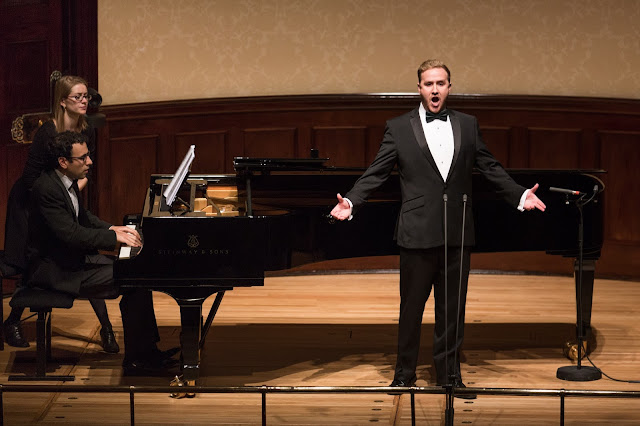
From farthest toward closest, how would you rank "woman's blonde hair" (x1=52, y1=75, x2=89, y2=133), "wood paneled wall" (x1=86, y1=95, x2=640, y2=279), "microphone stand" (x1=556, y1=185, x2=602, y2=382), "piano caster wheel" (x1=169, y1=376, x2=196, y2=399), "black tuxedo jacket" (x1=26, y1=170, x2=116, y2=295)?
"wood paneled wall" (x1=86, y1=95, x2=640, y2=279), "woman's blonde hair" (x1=52, y1=75, x2=89, y2=133), "microphone stand" (x1=556, y1=185, x2=602, y2=382), "black tuxedo jacket" (x1=26, y1=170, x2=116, y2=295), "piano caster wheel" (x1=169, y1=376, x2=196, y2=399)

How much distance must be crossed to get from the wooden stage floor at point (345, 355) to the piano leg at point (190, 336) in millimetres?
124

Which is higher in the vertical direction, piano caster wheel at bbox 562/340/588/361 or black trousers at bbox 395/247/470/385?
black trousers at bbox 395/247/470/385

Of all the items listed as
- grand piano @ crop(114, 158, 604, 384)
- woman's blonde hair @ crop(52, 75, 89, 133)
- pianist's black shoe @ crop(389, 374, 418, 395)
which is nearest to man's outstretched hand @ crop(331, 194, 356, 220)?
grand piano @ crop(114, 158, 604, 384)

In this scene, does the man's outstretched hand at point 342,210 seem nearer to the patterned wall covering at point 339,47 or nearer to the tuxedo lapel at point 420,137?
the tuxedo lapel at point 420,137

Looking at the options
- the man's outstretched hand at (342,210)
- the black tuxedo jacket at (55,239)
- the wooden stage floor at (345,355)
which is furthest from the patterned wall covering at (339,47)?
the man's outstretched hand at (342,210)

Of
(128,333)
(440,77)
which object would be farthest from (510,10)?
(128,333)

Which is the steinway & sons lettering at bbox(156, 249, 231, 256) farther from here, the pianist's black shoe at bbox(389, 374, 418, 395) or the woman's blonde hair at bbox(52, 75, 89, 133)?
the woman's blonde hair at bbox(52, 75, 89, 133)

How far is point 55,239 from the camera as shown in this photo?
453cm

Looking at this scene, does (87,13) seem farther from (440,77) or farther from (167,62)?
(440,77)

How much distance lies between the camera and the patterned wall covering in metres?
7.06

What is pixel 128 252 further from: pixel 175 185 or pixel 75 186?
pixel 75 186

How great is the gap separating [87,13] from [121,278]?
10.8ft

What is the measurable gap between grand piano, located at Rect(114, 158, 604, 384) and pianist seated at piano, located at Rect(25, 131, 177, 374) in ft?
0.88

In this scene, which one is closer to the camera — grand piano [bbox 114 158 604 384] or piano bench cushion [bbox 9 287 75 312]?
grand piano [bbox 114 158 604 384]
